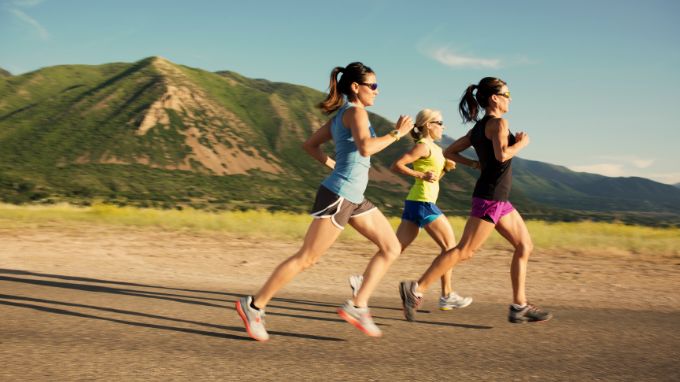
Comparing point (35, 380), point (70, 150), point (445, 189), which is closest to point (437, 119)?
point (35, 380)

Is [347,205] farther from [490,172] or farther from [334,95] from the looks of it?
[490,172]

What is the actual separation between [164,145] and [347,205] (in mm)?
108599

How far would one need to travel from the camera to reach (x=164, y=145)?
356 feet

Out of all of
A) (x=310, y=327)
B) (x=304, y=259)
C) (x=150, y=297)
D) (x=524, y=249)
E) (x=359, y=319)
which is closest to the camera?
(x=304, y=259)

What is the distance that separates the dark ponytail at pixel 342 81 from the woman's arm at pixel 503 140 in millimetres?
1241

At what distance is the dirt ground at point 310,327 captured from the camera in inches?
149

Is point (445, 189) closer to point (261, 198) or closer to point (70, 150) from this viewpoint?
point (261, 198)

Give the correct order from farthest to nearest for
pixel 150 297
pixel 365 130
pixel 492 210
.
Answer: pixel 150 297, pixel 492 210, pixel 365 130

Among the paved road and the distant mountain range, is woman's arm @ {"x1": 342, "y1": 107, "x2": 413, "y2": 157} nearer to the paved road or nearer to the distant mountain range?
the paved road

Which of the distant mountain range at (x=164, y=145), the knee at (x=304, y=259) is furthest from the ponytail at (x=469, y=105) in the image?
the distant mountain range at (x=164, y=145)

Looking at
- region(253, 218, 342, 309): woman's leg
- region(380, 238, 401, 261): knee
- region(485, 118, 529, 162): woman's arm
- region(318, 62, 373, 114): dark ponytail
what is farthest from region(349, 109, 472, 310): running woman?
region(253, 218, 342, 309): woman's leg

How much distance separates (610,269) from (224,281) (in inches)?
249

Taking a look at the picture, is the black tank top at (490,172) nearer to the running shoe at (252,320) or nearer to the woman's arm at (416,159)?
the woman's arm at (416,159)

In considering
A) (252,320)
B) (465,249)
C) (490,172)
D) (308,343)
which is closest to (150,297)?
(252,320)
